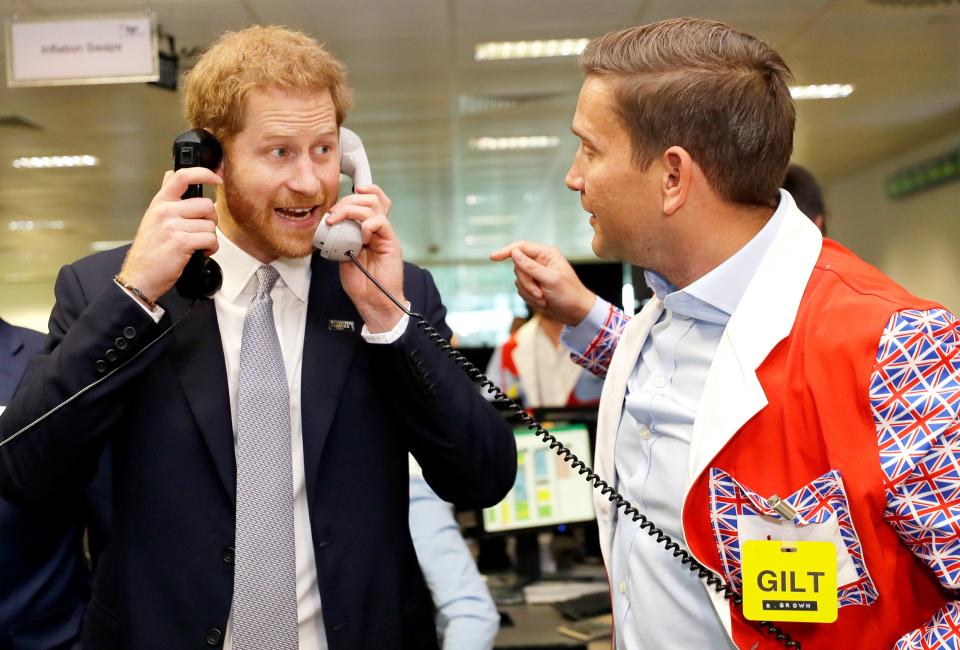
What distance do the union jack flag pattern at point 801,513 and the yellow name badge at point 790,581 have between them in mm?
26

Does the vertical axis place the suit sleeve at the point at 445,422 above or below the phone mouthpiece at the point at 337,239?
below

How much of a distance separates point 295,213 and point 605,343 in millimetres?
628

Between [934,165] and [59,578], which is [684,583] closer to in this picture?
[59,578]

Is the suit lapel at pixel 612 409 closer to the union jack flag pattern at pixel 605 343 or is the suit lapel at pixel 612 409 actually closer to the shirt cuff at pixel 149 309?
the union jack flag pattern at pixel 605 343

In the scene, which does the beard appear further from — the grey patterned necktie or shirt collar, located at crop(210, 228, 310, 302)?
the grey patterned necktie

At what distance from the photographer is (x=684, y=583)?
1214mm

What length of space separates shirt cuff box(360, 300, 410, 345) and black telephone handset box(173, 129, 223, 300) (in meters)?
0.25

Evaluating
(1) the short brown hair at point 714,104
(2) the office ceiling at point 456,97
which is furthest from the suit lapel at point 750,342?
(2) the office ceiling at point 456,97

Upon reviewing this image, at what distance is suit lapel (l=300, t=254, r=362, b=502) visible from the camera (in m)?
1.35

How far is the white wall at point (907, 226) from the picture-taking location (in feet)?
31.2

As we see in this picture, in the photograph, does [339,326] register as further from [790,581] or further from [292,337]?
[790,581]

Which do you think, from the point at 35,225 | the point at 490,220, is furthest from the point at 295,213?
the point at 490,220

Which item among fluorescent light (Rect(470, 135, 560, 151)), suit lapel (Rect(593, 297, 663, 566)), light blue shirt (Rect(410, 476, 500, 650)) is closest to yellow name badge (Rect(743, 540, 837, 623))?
suit lapel (Rect(593, 297, 663, 566))

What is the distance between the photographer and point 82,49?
425 cm
